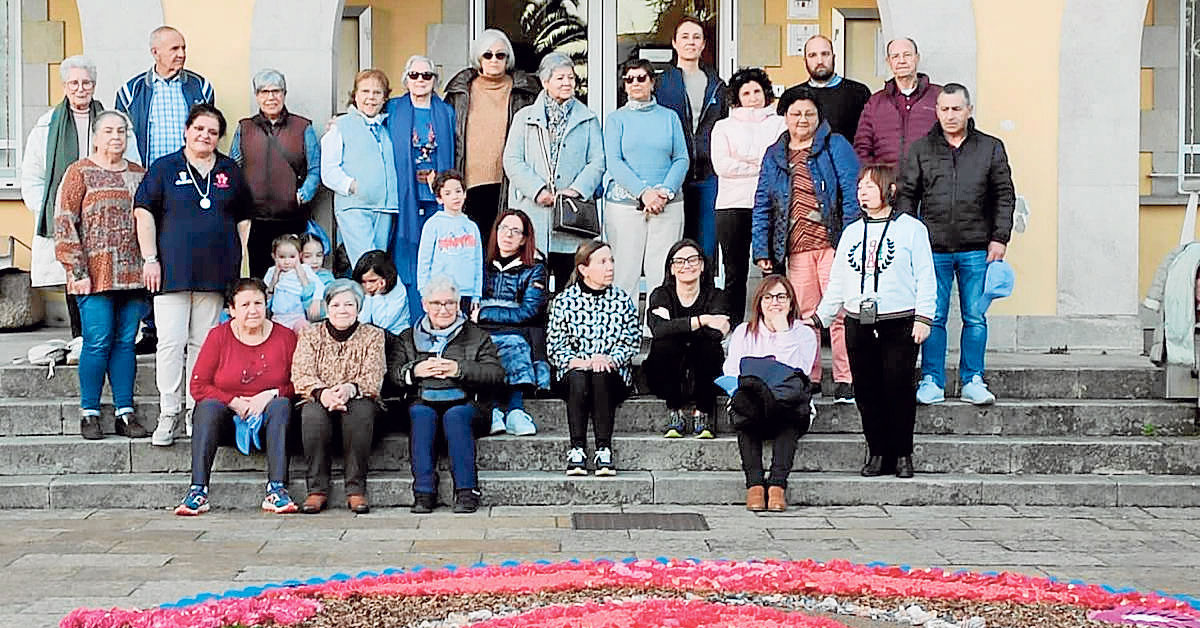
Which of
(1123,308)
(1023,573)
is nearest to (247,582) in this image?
(1023,573)

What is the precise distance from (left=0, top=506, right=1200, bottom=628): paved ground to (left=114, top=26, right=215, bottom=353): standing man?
260 centimetres

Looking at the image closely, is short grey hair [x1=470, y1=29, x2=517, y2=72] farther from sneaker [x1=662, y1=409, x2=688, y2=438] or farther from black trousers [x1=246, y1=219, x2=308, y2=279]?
sneaker [x1=662, y1=409, x2=688, y2=438]

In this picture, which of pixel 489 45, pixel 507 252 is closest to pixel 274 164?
pixel 489 45

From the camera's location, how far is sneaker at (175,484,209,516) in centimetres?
813

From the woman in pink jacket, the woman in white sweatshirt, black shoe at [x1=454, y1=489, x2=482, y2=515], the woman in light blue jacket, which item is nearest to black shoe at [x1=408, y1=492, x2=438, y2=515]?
black shoe at [x1=454, y1=489, x2=482, y2=515]

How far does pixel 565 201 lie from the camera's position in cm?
958

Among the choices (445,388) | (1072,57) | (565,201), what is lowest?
(445,388)

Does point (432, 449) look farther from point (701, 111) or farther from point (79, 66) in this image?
point (79, 66)

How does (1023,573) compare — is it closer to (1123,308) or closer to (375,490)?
(375,490)

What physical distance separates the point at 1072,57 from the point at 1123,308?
1855mm

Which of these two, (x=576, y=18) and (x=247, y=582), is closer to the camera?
(x=247, y=582)

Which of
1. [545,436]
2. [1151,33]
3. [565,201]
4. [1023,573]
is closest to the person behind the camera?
[1023,573]

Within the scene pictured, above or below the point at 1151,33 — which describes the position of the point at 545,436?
below

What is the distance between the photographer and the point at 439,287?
28.3ft
